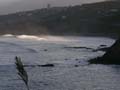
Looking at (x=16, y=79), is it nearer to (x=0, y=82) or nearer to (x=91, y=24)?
(x=0, y=82)

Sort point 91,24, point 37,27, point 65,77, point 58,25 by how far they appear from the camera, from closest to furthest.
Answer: point 65,77 < point 91,24 < point 58,25 < point 37,27

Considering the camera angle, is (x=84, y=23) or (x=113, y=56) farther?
(x=84, y=23)

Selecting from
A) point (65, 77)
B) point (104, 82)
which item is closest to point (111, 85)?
point (104, 82)

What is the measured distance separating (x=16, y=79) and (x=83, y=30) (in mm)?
121809

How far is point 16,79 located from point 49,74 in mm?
4558

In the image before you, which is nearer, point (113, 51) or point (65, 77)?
point (65, 77)

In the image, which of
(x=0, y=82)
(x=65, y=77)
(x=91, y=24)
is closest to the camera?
(x=0, y=82)

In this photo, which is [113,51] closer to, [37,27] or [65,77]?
[65,77]

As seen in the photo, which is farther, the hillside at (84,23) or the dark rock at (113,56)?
the hillside at (84,23)

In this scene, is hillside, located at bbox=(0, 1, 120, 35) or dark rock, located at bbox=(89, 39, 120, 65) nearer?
dark rock, located at bbox=(89, 39, 120, 65)

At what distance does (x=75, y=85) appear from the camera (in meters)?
37.8

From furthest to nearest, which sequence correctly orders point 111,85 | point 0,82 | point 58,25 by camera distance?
point 58,25 < point 0,82 < point 111,85

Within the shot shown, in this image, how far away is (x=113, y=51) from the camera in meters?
50.0

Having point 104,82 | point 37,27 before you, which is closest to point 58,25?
point 37,27
